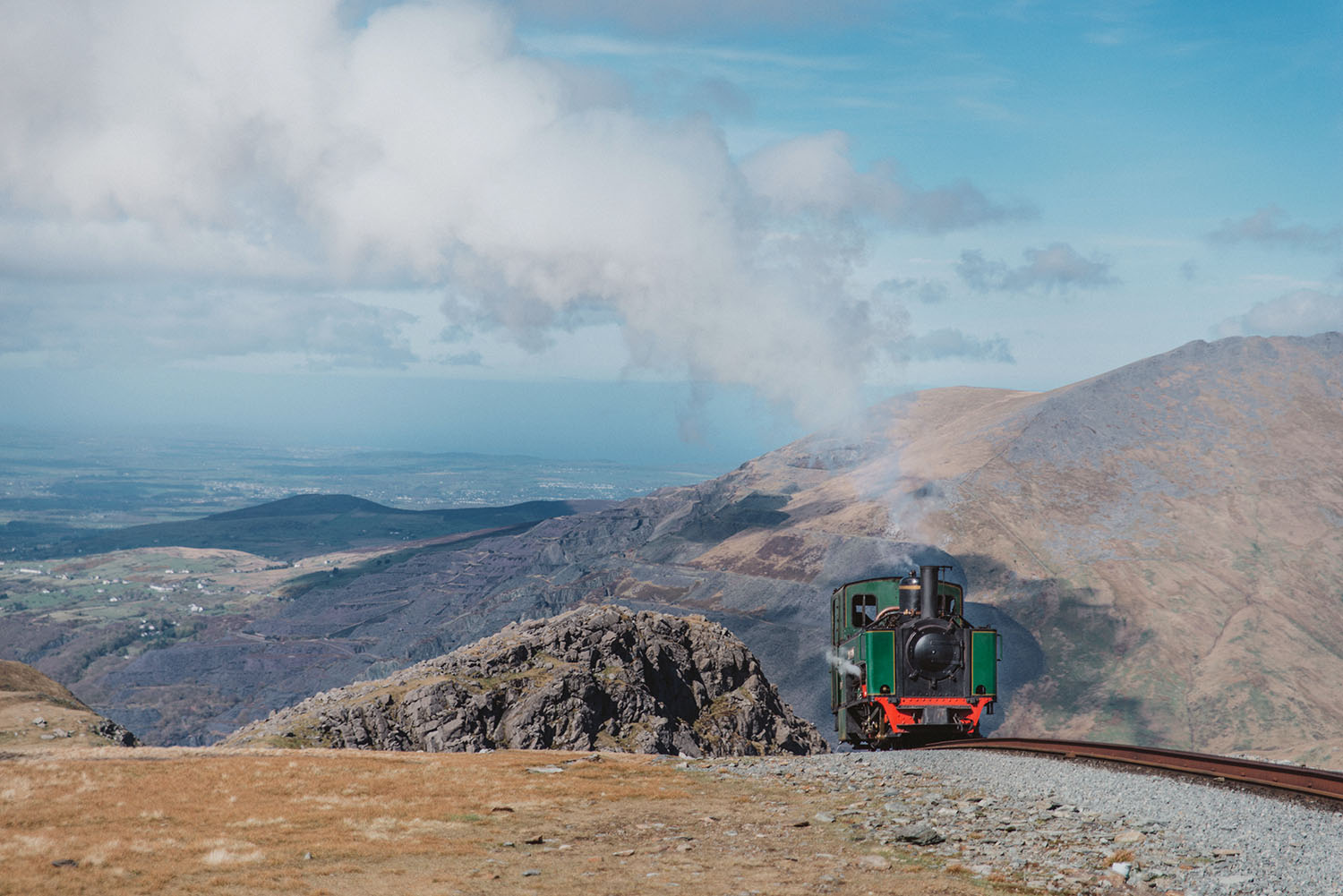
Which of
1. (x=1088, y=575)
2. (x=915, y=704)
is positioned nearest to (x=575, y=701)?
(x=915, y=704)

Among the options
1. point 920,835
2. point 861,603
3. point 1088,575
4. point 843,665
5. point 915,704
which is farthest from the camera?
point 1088,575

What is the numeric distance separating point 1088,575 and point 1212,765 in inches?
5555

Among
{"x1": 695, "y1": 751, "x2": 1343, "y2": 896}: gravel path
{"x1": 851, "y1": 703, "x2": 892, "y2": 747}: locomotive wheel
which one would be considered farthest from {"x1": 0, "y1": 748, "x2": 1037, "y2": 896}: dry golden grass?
{"x1": 851, "y1": 703, "x2": 892, "y2": 747}: locomotive wheel

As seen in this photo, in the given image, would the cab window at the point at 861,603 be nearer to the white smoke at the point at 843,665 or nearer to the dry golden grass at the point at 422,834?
the white smoke at the point at 843,665

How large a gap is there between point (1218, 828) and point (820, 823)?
7507mm

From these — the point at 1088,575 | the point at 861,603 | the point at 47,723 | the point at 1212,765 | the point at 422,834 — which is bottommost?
the point at 1088,575

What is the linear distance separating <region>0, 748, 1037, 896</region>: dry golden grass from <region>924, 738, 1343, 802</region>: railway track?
6.89 m

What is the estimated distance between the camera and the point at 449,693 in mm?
60125

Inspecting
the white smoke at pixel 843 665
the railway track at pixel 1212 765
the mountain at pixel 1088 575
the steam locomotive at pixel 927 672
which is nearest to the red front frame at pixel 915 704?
the steam locomotive at pixel 927 672

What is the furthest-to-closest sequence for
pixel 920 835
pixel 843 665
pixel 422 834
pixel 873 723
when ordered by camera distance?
→ pixel 843 665 → pixel 873 723 → pixel 422 834 → pixel 920 835

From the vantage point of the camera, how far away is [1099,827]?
59.5ft

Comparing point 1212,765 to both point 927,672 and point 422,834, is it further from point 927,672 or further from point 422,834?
point 422,834

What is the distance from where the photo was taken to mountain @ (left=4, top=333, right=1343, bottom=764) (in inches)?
4931

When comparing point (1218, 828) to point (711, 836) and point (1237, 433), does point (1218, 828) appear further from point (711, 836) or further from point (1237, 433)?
point (1237, 433)
